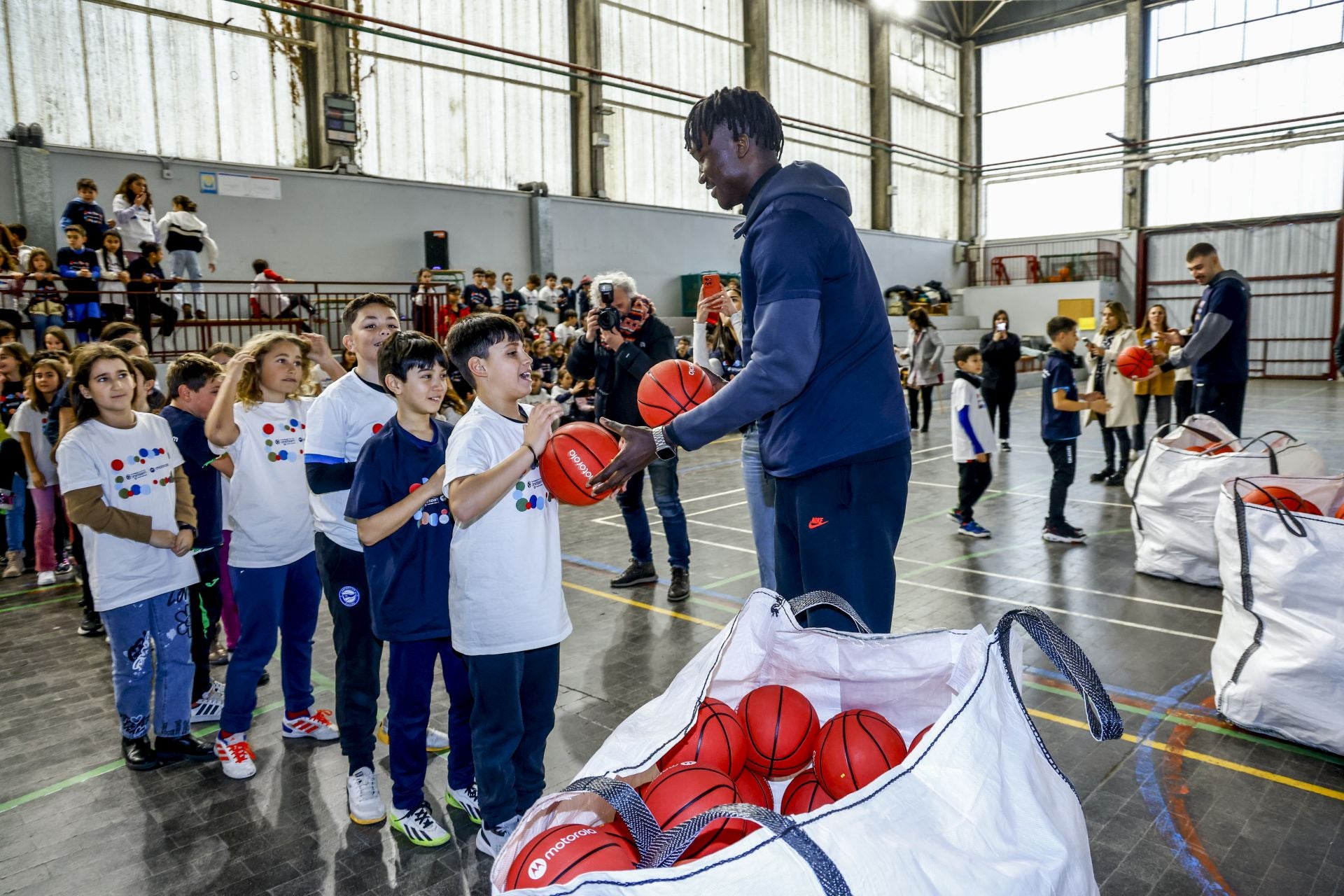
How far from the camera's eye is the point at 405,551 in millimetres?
2949

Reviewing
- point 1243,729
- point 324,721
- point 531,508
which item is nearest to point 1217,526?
point 1243,729

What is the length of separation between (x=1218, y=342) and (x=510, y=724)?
21.3 feet

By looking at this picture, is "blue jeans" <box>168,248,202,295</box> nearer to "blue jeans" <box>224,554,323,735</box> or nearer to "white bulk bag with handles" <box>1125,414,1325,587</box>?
"blue jeans" <box>224,554,323,735</box>

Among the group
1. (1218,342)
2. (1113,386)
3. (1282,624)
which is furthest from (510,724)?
(1113,386)

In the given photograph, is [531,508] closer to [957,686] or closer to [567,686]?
[957,686]

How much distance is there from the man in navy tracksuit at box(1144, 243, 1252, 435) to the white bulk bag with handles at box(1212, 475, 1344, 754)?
3.62 metres

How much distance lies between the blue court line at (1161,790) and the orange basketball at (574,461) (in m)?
2.16

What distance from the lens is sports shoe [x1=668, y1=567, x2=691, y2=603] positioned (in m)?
5.78

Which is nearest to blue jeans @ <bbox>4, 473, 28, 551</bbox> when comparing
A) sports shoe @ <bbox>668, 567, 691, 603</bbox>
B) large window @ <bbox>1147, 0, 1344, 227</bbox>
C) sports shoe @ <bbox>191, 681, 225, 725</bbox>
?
sports shoe @ <bbox>191, 681, 225, 725</bbox>

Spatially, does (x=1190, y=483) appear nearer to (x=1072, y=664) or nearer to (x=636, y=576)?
(x=636, y=576)

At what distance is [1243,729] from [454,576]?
10.7ft

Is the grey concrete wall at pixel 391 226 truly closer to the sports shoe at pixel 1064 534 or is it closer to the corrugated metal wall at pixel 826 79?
the corrugated metal wall at pixel 826 79

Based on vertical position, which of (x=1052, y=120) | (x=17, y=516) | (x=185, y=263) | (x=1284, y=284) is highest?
(x=1052, y=120)

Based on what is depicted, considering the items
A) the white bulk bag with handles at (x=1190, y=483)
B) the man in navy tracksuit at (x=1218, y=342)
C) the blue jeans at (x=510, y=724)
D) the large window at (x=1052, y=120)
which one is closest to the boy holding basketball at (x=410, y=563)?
the blue jeans at (x=510, y=724)
